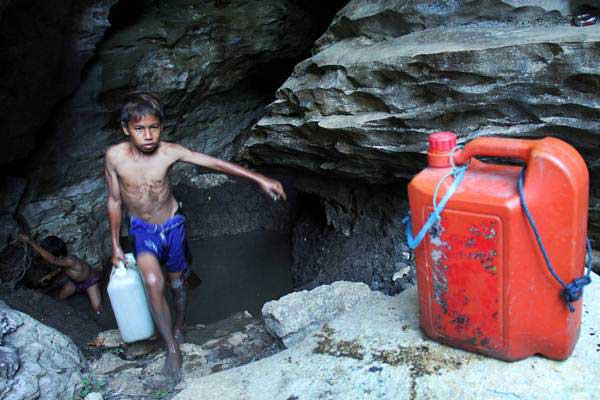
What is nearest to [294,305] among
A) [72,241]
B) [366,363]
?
[366,363]

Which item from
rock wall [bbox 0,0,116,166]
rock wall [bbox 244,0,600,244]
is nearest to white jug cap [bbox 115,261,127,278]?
rock wall [bbox 244,0,600,244]

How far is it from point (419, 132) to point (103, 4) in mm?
2797

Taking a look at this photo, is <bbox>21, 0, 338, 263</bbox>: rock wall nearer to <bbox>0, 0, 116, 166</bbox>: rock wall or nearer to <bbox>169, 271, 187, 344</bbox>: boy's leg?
<bbox>0, 0, 116, 166</bbox>: rock wall

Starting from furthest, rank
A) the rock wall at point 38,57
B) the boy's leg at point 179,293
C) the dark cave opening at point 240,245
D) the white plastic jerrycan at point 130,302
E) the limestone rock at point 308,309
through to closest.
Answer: the dark cave opening at point 240,245
the rock wall at point 38,57
the boy's leg at point 179,293
the white plastic jerrycan at point 130,302
the limestone rock at point 308,309

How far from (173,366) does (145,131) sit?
1.30 m

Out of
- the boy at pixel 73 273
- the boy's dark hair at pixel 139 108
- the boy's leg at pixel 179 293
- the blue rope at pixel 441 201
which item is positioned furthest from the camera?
the boy at pixel 73 273

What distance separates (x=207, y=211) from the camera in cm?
606

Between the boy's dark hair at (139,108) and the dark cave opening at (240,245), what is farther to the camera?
the dark cave opening at (240,245)

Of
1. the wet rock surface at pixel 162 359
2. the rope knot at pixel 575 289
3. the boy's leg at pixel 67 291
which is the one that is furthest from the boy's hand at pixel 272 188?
the boy's leg at pixel 67 291

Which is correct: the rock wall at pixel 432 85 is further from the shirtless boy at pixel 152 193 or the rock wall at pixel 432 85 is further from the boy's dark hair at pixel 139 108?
the boy's dark hair at pixel 139 108

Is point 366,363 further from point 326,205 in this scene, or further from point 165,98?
point 165,98

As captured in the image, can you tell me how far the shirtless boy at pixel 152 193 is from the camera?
2.95 m

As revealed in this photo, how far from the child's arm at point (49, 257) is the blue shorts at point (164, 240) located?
1.60 meters

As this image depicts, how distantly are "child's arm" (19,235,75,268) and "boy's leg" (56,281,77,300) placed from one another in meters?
0.19
